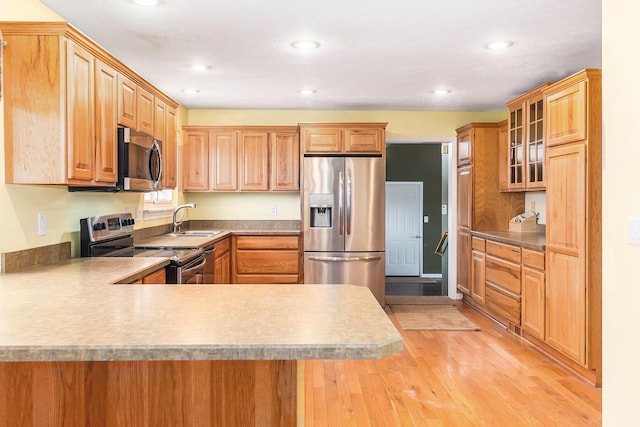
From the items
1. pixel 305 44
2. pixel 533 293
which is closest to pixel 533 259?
pixel 533 293

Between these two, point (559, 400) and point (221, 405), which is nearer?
point (221, 405)

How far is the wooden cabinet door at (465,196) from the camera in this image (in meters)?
5.50

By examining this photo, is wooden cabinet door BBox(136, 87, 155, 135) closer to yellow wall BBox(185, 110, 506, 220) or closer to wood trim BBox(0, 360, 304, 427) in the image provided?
wood trim BBox(0, 360, 304, 427)

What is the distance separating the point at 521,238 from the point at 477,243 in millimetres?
839

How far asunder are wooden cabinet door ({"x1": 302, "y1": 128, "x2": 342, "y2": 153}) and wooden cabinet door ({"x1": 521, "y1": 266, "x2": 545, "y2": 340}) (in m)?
2.31

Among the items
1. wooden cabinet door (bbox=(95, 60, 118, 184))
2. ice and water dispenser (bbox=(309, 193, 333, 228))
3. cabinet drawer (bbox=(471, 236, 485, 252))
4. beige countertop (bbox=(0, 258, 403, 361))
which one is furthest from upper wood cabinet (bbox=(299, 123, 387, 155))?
beige countertop (bbox=(0, 258, 403, 361))

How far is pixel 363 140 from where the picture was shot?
17.6 feet

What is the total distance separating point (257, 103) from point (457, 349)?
330cm

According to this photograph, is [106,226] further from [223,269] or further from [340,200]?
[340,200]

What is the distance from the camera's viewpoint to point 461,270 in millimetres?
5824
